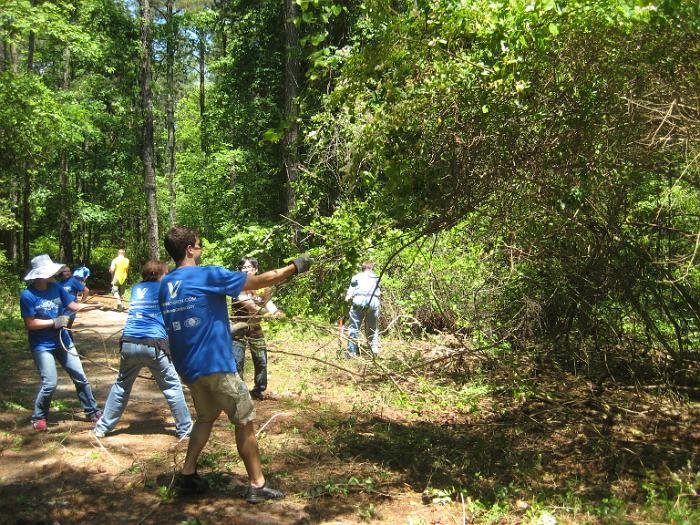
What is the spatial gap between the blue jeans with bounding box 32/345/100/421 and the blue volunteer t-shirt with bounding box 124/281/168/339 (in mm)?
925

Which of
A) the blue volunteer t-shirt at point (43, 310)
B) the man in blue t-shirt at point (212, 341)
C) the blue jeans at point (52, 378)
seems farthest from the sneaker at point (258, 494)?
the blue volunteer t-shirt at point (43, 310)

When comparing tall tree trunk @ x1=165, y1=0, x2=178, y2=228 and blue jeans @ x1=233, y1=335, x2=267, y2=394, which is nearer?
blue jeans @ x1=233, y1=335, x2=267, y2=394

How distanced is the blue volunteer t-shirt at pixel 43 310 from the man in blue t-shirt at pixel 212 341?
2.42 meters

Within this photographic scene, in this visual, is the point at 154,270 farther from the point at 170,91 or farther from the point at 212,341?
the point at 170,91

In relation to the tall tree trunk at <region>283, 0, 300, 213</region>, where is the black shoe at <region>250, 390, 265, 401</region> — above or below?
below

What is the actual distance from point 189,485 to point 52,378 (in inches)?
95.1

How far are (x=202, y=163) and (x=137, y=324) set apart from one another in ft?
64.1

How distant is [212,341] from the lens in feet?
13.3

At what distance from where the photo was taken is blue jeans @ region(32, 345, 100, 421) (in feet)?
19.3

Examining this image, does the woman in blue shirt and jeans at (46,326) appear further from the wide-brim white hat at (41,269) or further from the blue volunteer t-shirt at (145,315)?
the blue volunteer t-shirt at (145,315)

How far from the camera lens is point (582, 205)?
5.36 metres

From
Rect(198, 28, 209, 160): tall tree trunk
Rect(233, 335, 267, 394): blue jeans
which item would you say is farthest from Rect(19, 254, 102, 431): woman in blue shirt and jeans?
Rect(198, 28, 209, 160): tall tree trunk

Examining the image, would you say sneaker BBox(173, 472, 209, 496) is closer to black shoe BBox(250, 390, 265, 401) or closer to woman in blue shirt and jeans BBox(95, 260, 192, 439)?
woman in blue shirt and jeans BBox(95, 260, 192, 439)

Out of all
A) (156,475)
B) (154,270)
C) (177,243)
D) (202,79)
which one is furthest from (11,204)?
(177,243)
